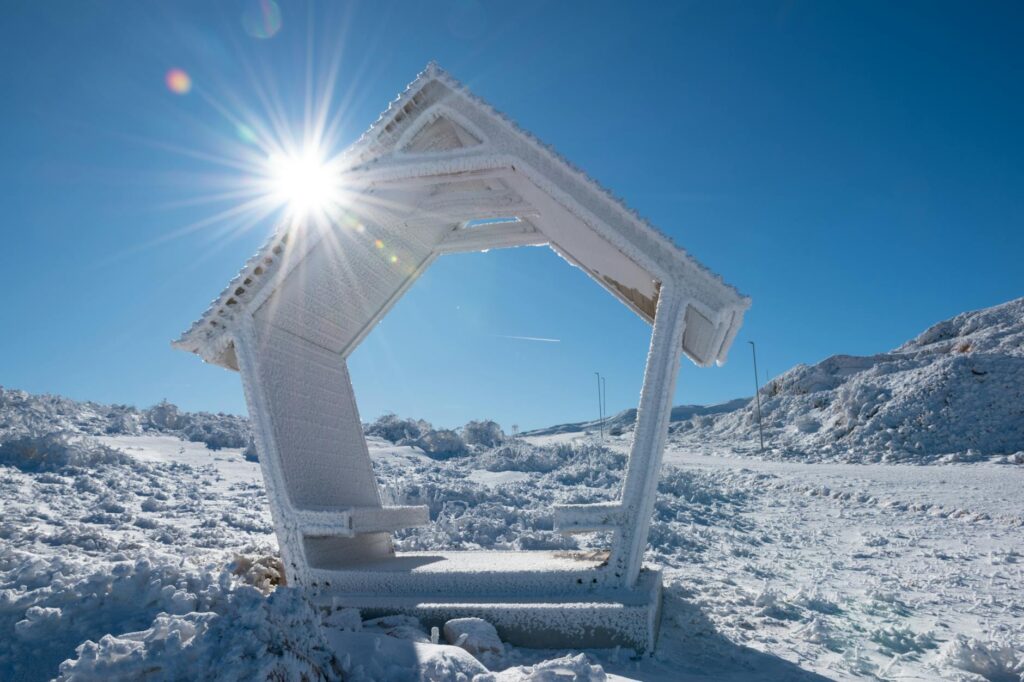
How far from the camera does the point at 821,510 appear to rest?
457 inches

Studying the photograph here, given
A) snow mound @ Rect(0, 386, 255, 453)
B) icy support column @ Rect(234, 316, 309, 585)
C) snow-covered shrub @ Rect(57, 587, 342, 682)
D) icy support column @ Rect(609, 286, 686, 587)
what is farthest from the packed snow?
icy support column @ Rect(609, 286, 686, 587)

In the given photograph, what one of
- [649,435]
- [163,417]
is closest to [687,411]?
[163,417]

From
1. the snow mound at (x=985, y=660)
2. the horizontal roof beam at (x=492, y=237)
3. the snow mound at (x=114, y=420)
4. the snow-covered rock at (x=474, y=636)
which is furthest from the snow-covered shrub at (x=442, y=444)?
the snow mound at (x=985, y=660)

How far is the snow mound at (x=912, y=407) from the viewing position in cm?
1852

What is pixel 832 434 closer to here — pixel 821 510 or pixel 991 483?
pixel 991 483

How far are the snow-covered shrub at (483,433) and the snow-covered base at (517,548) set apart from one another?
7012 mm

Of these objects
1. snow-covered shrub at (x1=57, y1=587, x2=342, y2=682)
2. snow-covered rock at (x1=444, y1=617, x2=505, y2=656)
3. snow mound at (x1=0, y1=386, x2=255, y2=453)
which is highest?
snow mound at (x1=0, y1=386, x2=255, y2=453)

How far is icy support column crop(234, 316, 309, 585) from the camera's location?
5.55 m

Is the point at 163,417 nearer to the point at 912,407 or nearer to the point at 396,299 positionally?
the point at 396,299

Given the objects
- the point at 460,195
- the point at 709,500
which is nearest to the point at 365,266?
the point at 460,195

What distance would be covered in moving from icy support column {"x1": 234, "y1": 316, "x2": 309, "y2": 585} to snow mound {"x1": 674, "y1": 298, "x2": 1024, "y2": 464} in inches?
720

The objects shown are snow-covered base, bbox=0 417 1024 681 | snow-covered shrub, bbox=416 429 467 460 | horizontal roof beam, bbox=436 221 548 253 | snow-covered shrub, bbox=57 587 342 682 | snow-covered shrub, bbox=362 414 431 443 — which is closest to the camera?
snow-covered shrub, bbox=57 587 342 682

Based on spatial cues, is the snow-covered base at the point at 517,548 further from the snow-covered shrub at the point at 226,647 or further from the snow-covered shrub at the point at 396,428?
the snow-covered shrub at the point at 396,428

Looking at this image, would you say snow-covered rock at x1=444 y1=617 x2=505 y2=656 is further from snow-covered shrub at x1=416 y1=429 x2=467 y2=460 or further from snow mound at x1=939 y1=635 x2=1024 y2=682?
snow-covered shrub at x1=416 y1=429 x2=467 y2=460
